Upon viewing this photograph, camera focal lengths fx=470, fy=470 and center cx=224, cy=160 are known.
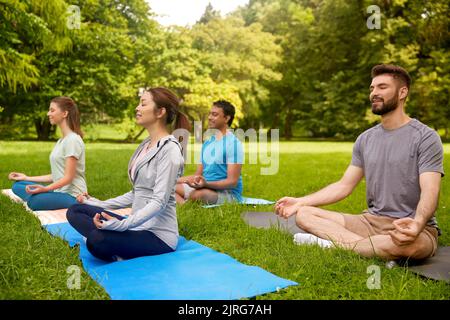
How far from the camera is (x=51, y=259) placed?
3178 mm

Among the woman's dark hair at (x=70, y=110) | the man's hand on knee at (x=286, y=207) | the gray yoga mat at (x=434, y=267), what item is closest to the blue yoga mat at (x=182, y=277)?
the man's hand on knee at (x=286, y=207)

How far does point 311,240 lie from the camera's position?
12.2ft

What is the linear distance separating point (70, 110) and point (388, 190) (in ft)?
11.1

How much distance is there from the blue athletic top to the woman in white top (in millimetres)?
1392

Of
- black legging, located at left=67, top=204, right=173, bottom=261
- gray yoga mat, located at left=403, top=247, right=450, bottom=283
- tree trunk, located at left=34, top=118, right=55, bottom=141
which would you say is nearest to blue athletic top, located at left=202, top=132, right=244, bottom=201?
black legging, located at left=67, top=204, right=173, bottom=261

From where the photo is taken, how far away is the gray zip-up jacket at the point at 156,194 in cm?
320

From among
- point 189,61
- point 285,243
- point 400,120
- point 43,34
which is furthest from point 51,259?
point 189,61

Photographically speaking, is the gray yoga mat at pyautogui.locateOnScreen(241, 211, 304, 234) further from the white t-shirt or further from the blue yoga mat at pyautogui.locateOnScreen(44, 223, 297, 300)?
the white t-shirt

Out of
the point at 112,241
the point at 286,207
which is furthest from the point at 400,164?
the point at 112,241

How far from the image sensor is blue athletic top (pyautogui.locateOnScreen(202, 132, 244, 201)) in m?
5.22

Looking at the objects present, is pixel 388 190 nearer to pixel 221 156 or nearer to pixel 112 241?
pixel 112 241

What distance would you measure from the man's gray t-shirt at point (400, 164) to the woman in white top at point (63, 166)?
3022 mm

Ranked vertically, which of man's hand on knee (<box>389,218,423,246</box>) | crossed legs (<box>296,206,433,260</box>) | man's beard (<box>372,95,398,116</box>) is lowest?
crossed legs (<box>296,206,433,260</box>)

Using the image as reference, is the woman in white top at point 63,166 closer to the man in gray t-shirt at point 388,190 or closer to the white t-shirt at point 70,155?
the white t-shirt at point 70,155
